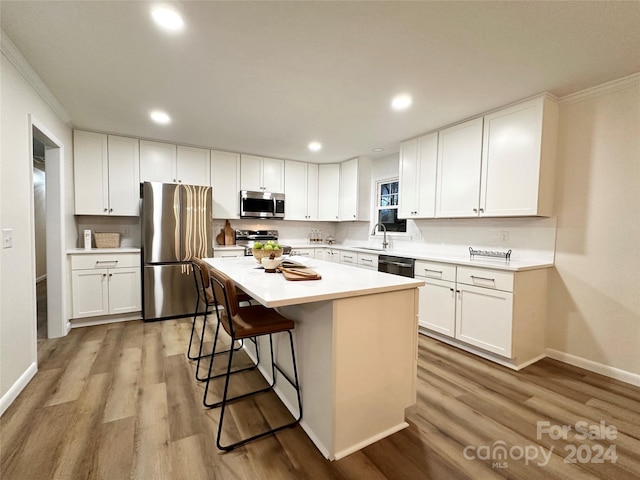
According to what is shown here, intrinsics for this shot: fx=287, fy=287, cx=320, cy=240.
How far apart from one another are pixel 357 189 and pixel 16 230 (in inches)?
156

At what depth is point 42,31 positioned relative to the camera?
179 cm

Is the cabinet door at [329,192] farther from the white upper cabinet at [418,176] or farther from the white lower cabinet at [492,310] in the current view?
the white lower cabinet at [492,310]

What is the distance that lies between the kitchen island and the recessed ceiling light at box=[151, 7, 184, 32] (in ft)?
5.08

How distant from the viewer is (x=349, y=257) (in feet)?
14.7

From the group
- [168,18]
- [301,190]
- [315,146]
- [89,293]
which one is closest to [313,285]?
[168,18]

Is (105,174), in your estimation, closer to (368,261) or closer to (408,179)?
(368,261)

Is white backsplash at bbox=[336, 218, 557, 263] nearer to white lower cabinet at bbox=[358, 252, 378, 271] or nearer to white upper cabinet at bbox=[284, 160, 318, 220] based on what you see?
white lower cabinet at bbox=[358, 252, 378, 271]

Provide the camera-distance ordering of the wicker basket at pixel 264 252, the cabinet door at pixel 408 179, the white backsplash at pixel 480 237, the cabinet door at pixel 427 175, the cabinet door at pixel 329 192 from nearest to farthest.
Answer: the wicker basket at pixel 264 252 < the white backsplash at pixel 480 237 < the cabinet door at pixel 427 175 < the cabinet door at pixel 408 179 < the cabinet door at pixel 329 192

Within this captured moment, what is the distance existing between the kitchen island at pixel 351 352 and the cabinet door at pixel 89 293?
106 inches

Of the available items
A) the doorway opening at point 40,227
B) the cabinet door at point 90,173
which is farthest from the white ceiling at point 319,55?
the doorway opening at point 40,227

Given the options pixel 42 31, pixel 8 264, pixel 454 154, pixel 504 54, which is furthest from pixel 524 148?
pixel 8 264

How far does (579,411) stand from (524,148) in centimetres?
212

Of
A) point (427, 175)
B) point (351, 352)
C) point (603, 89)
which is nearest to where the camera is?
point (351, 352)

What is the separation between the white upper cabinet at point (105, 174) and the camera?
3.58 meters
